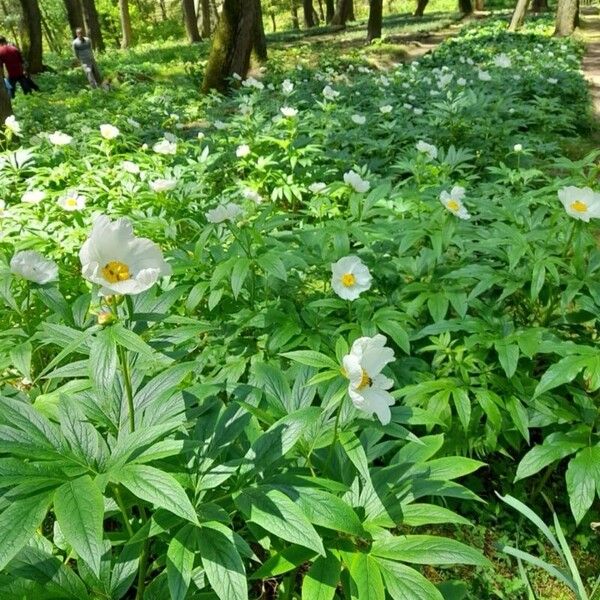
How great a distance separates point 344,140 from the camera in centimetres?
531

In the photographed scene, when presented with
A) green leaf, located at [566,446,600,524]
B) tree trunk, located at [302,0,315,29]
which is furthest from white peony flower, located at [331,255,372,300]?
tree trunk, located at [302,0,315,29]

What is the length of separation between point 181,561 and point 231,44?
9.01 meters

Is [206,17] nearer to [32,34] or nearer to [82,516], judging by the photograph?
[32,34]

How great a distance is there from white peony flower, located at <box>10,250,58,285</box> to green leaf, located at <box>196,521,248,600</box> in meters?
1.01

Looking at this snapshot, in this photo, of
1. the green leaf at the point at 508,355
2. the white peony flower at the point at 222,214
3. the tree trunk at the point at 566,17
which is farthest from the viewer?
the tree trunk at the point at 566,17

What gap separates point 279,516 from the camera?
1207mm

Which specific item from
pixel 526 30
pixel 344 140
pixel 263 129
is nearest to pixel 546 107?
pixel 344 140

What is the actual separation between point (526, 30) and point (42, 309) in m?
17.7

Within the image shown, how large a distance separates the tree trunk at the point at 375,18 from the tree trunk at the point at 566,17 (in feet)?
16.2

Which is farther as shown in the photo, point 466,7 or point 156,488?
point 466,7

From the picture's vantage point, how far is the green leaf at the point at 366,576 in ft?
3.97

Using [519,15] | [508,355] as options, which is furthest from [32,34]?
[508,355]

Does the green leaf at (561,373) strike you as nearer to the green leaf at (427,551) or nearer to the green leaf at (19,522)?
the green leaf at (427,551)

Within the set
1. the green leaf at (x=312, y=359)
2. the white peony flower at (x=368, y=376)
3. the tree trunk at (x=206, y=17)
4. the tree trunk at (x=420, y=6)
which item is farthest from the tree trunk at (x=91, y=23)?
the white peony flower at (x=368, y=376)
